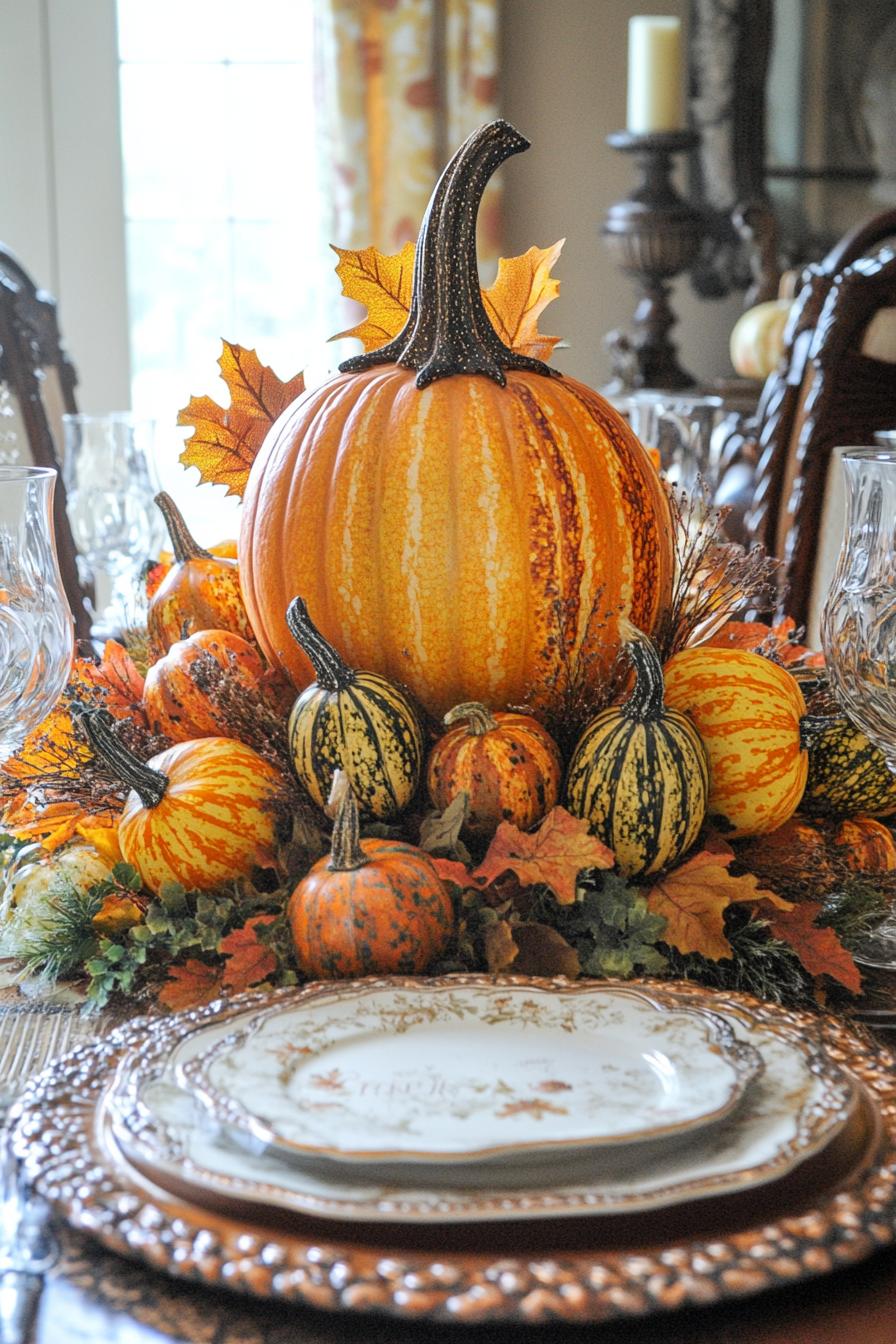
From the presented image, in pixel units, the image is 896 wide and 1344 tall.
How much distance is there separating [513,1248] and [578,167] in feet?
12.2

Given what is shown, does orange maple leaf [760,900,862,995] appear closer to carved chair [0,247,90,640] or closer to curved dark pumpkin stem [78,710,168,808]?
curved dark pumpkin stem [78,710,168,808]

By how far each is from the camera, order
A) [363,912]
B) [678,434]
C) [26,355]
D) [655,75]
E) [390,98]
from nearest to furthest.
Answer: [363,912] → [678,434] → [26,355] → [655,75] → [390,98]

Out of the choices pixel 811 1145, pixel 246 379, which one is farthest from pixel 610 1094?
pixel 246 379

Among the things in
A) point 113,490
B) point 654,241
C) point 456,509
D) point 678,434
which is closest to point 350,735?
point 456,509

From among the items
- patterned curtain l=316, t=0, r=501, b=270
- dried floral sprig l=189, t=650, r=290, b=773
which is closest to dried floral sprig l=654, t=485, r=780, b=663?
dried floral sprig l=189, t=650, r=290, b=773

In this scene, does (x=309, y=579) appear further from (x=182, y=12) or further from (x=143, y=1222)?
(x=182, y=12)

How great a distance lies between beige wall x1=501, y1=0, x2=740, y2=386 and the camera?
3730 mm

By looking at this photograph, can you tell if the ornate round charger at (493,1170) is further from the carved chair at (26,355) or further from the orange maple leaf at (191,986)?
the carved chair at (26,355)

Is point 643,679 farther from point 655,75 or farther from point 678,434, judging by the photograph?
point 655,75

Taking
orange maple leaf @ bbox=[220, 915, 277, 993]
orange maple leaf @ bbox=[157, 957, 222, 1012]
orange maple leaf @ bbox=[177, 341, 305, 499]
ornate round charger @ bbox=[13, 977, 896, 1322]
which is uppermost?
orange maple leaf @ bbox=[177, 341, 305, 499]

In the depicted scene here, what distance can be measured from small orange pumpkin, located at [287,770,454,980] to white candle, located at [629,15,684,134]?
3.00 m

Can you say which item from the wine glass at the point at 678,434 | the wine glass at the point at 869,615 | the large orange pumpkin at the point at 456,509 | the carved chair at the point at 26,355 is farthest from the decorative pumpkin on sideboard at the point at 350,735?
the carved chair at the point at 26,355

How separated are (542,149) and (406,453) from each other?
129 inches

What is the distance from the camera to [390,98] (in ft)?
11.5
